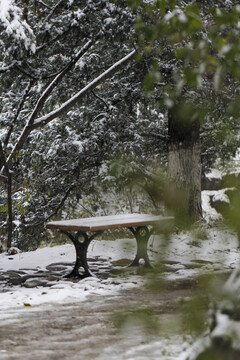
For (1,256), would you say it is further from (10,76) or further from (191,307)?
(191,307)

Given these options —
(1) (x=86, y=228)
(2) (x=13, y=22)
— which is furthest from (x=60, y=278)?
(2) (x=13, y=22)

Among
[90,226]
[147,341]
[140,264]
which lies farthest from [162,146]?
[147,341]

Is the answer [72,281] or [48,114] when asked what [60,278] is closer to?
[72,281]

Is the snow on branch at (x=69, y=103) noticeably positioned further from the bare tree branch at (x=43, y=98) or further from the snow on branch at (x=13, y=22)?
the snow on branch at (x=13, y=22)

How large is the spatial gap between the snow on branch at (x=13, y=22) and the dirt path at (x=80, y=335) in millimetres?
2965

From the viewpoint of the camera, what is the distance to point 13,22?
5895 millimetres

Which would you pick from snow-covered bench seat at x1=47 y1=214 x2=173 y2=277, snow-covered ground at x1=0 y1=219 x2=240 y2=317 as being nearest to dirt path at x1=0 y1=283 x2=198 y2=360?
snow-covered ground at x1=0 y1=219 x2=240 y2=317

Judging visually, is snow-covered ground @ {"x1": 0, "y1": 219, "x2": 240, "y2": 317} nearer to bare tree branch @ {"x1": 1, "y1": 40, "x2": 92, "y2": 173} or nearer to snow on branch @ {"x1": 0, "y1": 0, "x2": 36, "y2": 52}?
bare tree branch @ {"x1": 1, "y1": 40, "x2": 92, "y2": 173}

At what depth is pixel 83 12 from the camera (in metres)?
7.00

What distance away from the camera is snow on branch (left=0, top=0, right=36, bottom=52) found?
5854 millimetres

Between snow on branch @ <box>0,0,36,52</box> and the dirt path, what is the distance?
2965mm

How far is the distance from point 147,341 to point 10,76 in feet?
15.9

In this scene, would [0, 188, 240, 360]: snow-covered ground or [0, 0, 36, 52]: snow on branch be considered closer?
[0, 188, 240, 360]: snow-covered ground

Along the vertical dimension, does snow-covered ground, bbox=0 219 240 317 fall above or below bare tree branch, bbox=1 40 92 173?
below
